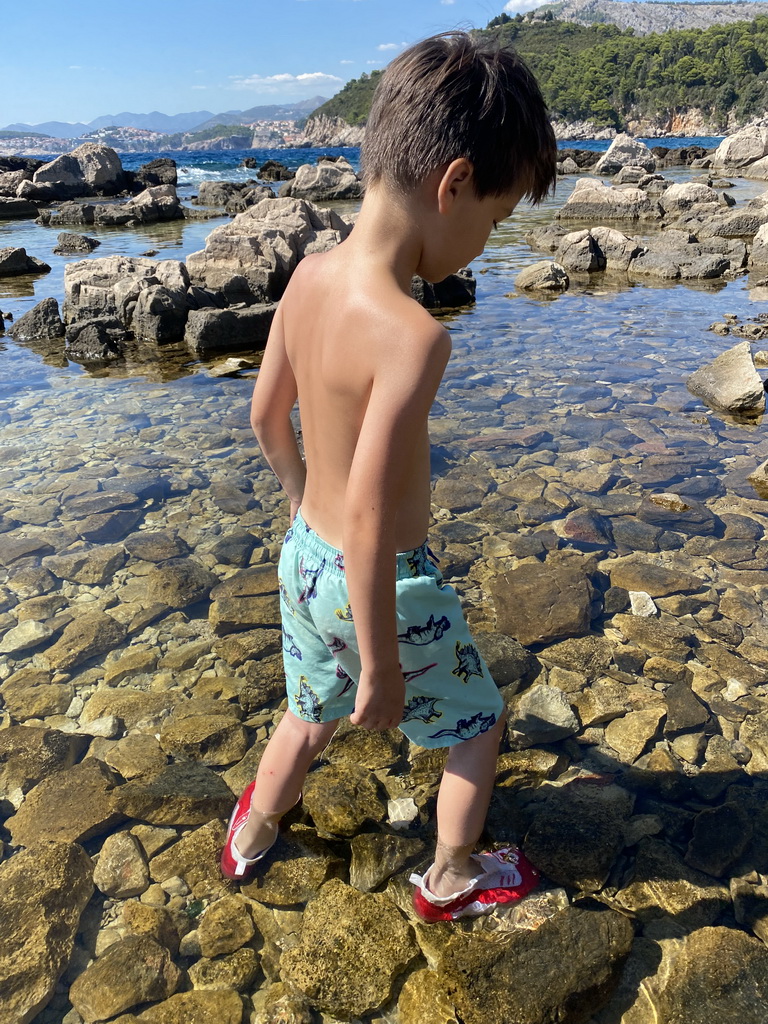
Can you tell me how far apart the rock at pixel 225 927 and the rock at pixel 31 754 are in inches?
32.0

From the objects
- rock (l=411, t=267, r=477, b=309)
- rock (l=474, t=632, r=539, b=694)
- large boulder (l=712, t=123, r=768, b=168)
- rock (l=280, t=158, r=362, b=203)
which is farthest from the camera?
large boulder (l=712, t=123, r=768, b=168)

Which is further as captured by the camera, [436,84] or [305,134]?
[305,134]

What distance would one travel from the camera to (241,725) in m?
2.50

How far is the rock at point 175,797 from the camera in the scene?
7.00ft

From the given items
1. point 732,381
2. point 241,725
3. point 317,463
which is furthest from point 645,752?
point 732,381

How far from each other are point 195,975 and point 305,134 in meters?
160

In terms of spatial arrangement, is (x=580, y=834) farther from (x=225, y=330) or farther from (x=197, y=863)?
(x=225, y=330)

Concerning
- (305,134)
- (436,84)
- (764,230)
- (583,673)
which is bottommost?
(583,673)

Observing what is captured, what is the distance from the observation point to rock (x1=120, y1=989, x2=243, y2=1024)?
5.16 ft

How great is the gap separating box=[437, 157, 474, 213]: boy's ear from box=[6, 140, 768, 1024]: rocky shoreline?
64.7 inches

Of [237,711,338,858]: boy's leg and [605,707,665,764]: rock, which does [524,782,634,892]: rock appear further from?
[237,711,338,858]: boy's leg

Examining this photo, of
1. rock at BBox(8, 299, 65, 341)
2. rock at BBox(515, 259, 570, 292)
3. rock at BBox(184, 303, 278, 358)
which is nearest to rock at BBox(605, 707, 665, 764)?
rock at BBox(184, 303, 278, 358)

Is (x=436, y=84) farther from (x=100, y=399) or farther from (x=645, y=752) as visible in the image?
(x=100, y=399)

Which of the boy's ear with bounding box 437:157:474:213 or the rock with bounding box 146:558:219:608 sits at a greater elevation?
the boy's ear with bounding box 437:157:474:213
